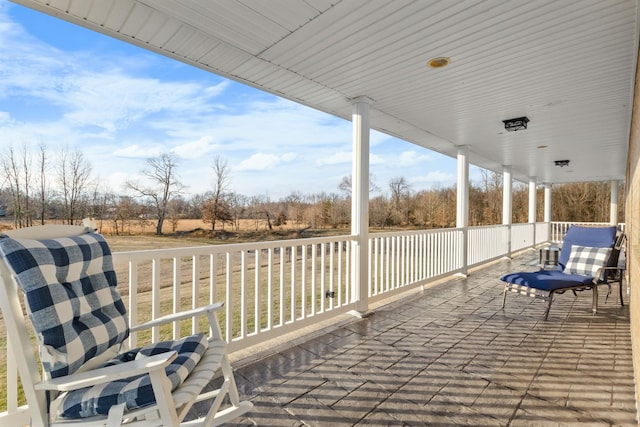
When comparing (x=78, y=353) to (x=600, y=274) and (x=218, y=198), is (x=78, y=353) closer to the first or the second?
(x=600, y=274)

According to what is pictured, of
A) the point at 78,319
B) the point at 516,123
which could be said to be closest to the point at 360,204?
the point at 516,123

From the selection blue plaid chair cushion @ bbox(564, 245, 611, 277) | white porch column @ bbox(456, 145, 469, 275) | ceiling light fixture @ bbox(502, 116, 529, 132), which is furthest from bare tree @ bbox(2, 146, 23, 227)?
blue plaid chair cushion @ bbox(564, 245, 611, 277)

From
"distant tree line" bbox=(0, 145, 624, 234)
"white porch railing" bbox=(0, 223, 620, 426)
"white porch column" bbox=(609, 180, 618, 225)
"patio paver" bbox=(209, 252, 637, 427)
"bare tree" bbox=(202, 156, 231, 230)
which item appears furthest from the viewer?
"white porch column" bbox=(609, 180, 618, 225)

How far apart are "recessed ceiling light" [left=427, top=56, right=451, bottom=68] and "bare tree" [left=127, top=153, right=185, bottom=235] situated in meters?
6.52

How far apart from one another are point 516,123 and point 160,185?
7.85 meters

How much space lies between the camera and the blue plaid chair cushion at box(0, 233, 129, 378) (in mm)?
1280

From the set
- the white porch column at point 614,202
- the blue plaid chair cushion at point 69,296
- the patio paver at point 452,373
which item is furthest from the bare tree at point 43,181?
the white porch column at point 614,202

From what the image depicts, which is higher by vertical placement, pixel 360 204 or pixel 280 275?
pixel 360 204

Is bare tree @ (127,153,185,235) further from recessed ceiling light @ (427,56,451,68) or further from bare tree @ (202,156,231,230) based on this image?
recessed ceiling light @ (427,56,451,68)

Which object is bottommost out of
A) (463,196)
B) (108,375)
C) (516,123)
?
(108,375)

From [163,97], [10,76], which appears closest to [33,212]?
[10,76]

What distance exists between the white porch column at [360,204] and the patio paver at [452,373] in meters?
0.32

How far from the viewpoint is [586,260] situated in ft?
13.5

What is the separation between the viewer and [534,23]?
2287 mm
